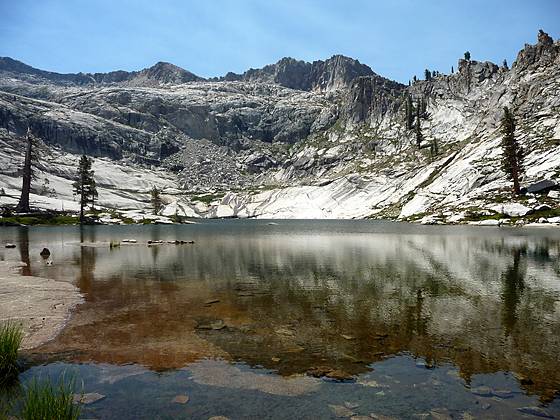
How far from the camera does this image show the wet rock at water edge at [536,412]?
1143 cm

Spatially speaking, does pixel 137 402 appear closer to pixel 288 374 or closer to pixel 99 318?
pixel 288 374

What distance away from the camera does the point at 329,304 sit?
84.8 feet

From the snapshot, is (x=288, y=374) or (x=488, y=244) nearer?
(x=288, y=374)

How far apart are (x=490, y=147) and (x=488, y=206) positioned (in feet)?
174

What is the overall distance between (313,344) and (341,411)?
617 centimetres

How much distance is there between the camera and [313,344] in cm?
1803

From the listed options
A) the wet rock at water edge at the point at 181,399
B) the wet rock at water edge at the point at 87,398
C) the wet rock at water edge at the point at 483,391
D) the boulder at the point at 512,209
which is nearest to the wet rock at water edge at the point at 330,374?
the wet rock at water edge at the point at 483,391

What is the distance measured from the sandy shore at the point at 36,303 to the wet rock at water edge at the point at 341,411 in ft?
44.2

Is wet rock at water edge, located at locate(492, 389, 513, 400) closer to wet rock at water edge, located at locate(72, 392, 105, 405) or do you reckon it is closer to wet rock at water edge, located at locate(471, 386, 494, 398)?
wet rock at water edge, located at locate(471, 386, 494, 398)

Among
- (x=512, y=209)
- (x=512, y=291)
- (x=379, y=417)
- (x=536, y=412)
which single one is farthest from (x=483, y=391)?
(x=512, y=209)

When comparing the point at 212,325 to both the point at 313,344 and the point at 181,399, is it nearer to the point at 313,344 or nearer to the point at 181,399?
the point at 313,344

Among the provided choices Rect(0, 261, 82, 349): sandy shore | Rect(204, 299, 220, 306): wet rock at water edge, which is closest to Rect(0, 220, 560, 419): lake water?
Rect(204, 299, 220, 306): wet rock at water edge

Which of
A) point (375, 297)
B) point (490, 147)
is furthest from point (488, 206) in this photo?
point (375, 297)

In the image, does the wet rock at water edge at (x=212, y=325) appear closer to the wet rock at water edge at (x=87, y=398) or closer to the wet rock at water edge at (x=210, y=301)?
the wet rock at water edge at (x=210, y=301)
